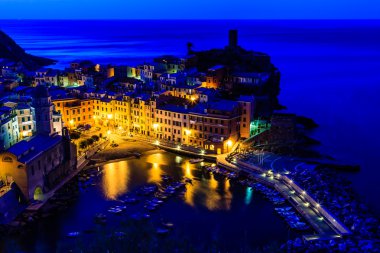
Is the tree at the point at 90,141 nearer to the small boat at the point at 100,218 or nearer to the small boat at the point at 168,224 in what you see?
the small boat at the point at 100,218

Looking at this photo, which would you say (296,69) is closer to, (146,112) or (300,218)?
(146,112)

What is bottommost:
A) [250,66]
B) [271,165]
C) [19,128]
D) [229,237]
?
[229,237]

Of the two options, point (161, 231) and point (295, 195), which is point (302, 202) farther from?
point (161, 231)

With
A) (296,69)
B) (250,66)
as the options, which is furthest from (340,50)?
(250,66)

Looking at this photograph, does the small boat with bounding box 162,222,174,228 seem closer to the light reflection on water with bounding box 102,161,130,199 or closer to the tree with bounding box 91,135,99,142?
the light reflection on water with bounding box 102,161,130,199

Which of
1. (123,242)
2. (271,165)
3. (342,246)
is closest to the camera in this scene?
(123,242)

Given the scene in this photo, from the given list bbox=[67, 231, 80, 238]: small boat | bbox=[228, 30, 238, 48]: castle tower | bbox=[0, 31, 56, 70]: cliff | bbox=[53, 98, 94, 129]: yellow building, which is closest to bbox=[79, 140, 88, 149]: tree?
bbox=[53, 98, 94, 129]: yellow building

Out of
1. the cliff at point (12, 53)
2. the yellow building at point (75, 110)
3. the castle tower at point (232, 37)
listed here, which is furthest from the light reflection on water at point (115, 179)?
the cliff at point (12, 53)
